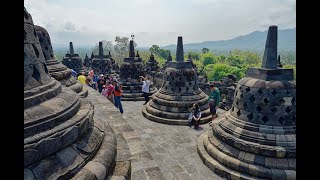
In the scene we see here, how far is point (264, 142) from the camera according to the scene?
246 inches

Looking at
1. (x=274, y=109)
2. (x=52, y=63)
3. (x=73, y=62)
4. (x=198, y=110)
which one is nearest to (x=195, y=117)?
(x=198, y=110)

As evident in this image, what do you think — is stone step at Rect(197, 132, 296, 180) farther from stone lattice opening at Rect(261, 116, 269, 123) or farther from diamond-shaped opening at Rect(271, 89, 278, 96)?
diamond-shaped opening at Rect(271, 89, 278, 96)

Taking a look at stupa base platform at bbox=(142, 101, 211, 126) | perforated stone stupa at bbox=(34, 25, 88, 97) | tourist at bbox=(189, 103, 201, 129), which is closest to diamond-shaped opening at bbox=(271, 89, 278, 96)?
tourist at bbox=(189, 103, 201, 129)

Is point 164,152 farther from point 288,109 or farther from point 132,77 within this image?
point 132,77

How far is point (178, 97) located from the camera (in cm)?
1119

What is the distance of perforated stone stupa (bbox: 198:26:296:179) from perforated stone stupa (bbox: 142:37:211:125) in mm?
3629

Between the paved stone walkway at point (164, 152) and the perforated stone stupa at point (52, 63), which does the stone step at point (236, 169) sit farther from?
the perforated stone stupa at point (52, 63)

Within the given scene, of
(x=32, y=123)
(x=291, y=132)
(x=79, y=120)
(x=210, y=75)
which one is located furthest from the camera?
(x=210, y=75)

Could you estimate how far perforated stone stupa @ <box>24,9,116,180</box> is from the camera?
2197 mm

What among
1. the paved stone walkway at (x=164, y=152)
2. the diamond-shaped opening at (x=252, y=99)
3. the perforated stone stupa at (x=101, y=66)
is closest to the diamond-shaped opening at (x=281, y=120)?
the diamond-shaped opening at (x=252, y=99)

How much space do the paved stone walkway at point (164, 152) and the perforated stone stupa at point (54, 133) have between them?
2.82ft
